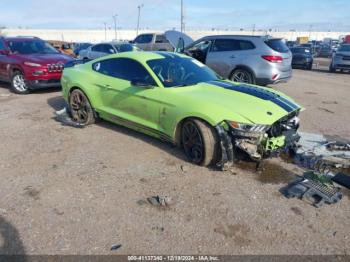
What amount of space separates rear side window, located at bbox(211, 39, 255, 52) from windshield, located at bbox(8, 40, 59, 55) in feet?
17.6

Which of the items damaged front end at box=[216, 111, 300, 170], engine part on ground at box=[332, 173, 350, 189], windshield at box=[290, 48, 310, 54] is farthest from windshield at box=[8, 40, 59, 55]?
windshield at box=[290, 48, 310, 54]

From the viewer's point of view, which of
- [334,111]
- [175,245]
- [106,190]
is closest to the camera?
[175,245]

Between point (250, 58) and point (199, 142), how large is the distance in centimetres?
597

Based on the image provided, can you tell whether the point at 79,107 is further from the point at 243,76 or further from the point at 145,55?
the point at 243,76

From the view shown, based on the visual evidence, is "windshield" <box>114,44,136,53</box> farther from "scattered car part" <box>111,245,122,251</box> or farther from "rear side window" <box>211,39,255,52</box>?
"scattered car part" <box>111,245,122,251</box>

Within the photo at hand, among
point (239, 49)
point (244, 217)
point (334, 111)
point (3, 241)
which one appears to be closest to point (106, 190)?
point (3, 241)

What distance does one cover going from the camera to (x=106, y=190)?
3826 mm

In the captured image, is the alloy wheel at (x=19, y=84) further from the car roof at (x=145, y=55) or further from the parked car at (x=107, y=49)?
the parked car at (x=107, y=49)

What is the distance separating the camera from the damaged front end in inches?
155

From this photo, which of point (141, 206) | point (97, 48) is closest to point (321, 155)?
point (141, 206)

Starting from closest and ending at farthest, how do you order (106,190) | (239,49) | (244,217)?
(244,217) → (106,190) → (239,49)

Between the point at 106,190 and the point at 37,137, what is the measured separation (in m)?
2.54

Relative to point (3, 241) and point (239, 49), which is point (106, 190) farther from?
point (239, 49)

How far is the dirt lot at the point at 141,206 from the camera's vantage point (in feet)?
9.59
